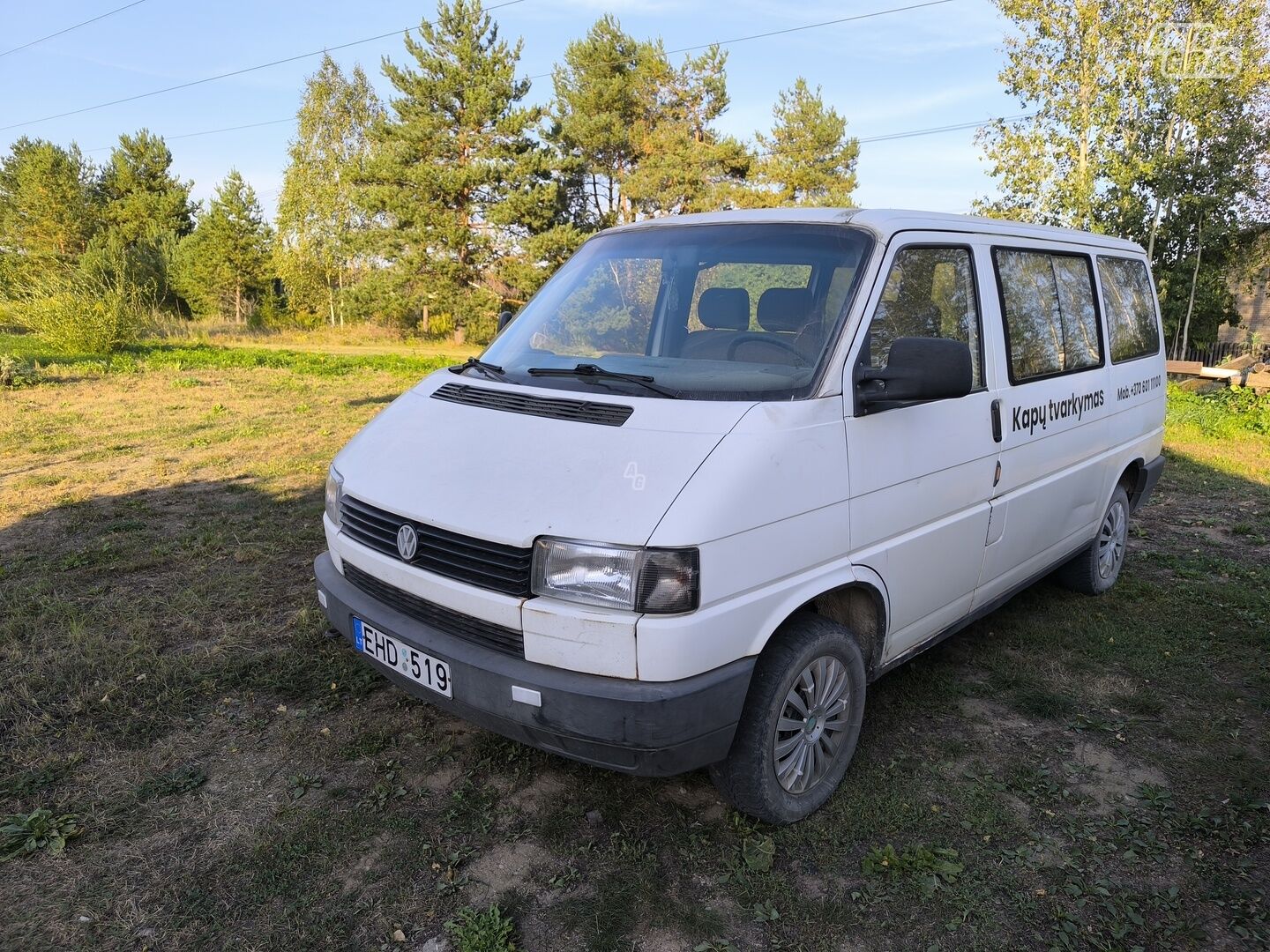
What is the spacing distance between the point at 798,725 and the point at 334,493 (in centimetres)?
200

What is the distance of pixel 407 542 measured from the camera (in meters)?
2.79

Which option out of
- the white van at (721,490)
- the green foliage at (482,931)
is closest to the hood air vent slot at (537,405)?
the white van at (721,490)

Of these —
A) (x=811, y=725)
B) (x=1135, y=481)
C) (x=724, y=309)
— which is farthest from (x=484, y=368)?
(x=1135, y=481)

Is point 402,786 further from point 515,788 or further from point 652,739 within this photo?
point 652,739

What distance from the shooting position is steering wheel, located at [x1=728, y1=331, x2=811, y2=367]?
2.96 metres

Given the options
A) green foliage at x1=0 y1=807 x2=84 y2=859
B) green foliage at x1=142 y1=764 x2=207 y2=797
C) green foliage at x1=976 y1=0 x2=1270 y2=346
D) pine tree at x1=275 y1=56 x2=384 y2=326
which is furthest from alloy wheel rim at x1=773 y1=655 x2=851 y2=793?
pine tree at x1=275 y1=56 x2=384 y2=326

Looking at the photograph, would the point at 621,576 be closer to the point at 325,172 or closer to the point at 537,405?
the point at 537,405

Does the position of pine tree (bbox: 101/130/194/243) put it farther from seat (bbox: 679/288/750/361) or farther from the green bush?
seat (bbox: 679/288/750/361)

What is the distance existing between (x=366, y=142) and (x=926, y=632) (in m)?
43.8

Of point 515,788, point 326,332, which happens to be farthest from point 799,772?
point 326,332

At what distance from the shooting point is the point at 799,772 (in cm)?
292

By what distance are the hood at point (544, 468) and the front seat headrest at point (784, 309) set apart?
61cm

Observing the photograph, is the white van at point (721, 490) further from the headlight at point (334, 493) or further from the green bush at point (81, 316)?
the green bush at point (81, 316)

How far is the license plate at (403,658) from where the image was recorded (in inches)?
106
